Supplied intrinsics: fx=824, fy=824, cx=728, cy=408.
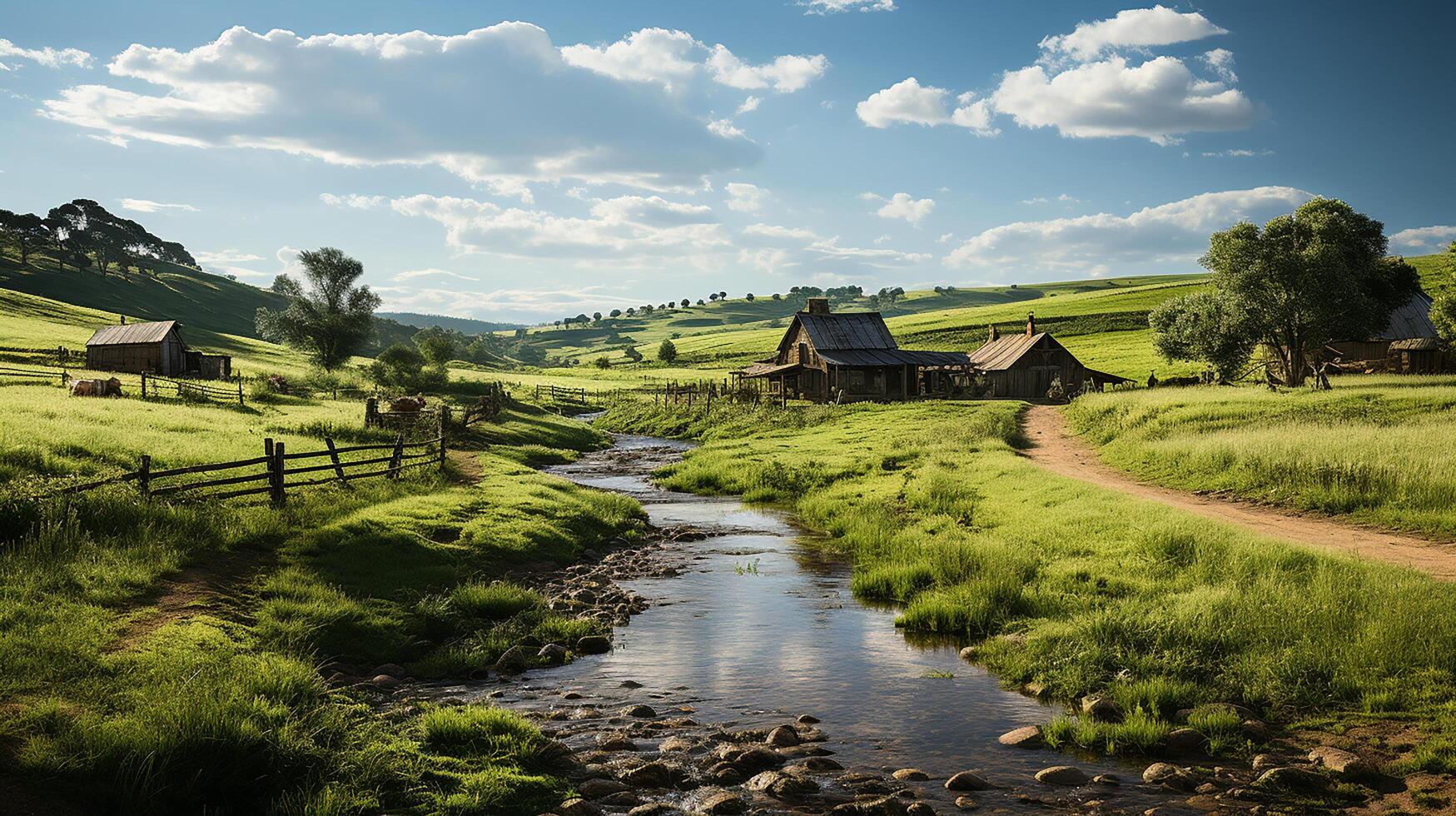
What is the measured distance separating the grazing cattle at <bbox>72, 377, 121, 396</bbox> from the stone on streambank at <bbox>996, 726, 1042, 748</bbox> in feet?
158

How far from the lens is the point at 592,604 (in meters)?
16.5

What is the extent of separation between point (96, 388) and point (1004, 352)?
61259 mm

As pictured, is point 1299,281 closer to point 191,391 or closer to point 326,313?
point 191,391

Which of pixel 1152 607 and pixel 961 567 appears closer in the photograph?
pixel 1152 607

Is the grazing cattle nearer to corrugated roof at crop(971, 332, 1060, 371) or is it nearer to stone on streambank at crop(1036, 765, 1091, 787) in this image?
stone on streambank at crop(1036, 765, 1091, 787)

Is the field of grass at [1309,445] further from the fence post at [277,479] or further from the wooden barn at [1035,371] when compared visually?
the fence post at [277,479]

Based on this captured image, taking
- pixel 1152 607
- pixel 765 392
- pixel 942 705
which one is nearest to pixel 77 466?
pixel 942 705

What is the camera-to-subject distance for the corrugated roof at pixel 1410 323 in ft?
197

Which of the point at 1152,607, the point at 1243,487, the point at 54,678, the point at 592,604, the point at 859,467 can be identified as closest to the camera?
the point at 54,678

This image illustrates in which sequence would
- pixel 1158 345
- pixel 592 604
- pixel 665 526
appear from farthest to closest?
pixel 1158 345 < pixel 665 526 < pixel 592 604

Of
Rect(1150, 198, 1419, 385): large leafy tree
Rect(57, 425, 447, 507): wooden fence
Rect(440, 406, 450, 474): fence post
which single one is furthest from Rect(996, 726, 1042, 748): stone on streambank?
Rect(1150, 198, 1419, 385): large leafy tree

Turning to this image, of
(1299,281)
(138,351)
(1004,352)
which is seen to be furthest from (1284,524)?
(138,351)

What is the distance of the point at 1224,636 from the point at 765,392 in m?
57.6

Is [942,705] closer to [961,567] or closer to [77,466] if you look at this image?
[961,567]
